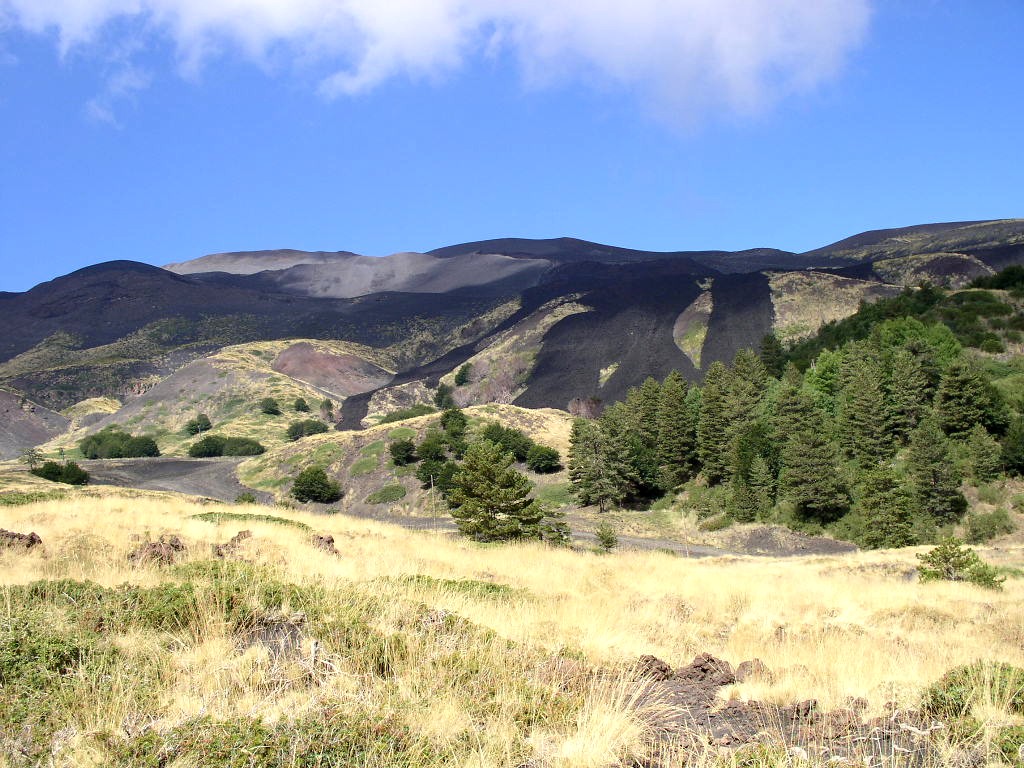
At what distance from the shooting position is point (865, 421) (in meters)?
50.0

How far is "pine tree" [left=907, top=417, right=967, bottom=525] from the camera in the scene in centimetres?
4266

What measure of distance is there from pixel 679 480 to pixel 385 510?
2602 centimetres

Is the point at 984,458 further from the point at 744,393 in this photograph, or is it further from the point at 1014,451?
the point at 744,393

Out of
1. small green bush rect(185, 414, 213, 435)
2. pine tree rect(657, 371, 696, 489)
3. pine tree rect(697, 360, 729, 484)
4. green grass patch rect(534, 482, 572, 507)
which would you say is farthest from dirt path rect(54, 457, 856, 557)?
small green bush rect(185, 414, 213, 435)

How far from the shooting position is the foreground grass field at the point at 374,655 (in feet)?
16.1

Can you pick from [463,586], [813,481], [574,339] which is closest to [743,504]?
[813,481]

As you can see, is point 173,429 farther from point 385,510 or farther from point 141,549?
point 141,549

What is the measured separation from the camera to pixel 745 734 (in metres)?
5.66

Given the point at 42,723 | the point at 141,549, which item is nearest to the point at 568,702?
the point at 42,723

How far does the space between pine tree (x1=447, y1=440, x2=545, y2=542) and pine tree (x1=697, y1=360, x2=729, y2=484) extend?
99.3ft

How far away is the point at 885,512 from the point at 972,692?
38.7 m

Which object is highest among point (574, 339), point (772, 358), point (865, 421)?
point (574, 339)

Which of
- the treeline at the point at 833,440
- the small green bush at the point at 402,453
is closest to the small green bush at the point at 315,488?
the small green bush at the point at 402,453

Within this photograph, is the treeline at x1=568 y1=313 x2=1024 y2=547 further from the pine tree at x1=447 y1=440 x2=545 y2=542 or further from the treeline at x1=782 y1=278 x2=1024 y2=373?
the pine tree at x1=447 y1=440 x2=545 y2=542
